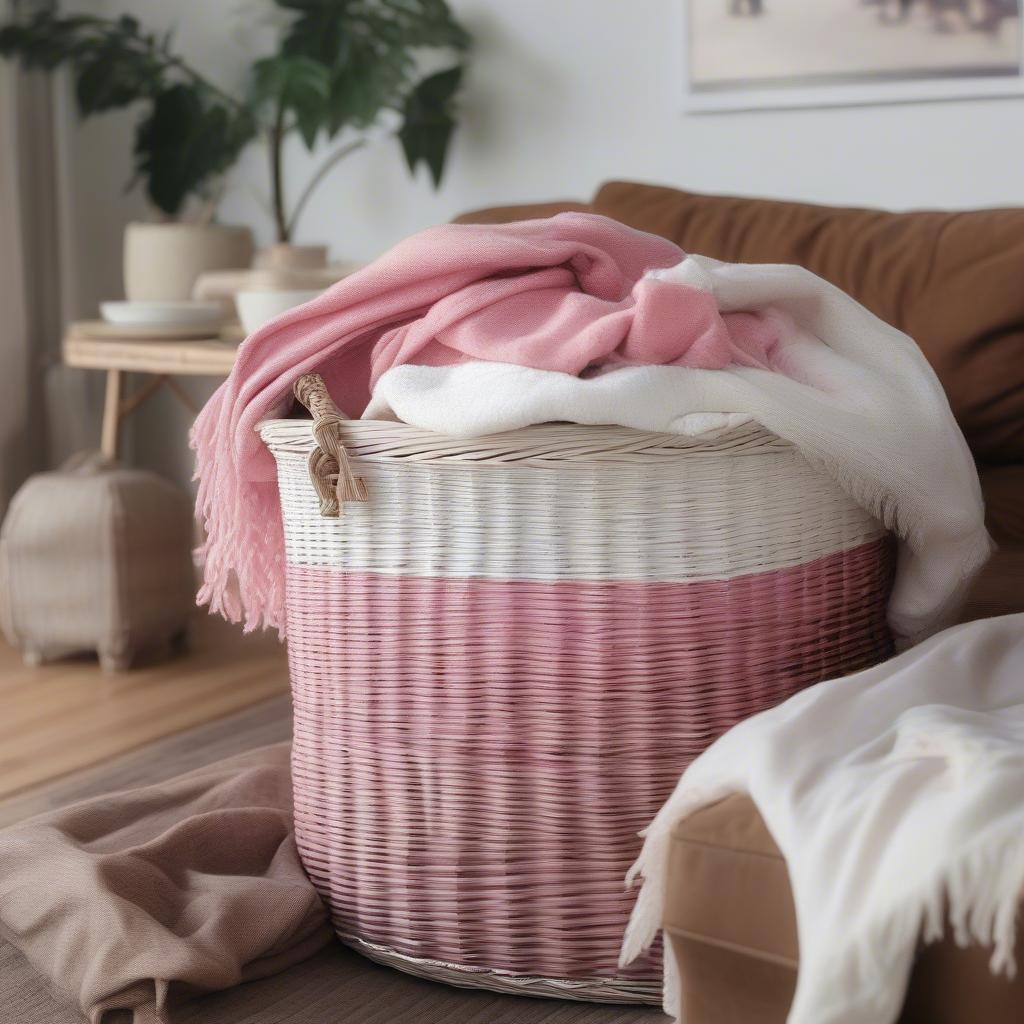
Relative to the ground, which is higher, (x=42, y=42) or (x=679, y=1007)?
(x=42, y=42)

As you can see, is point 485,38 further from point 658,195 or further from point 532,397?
point 532,397

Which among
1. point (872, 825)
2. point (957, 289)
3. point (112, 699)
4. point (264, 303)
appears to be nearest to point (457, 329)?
point (872, 825)

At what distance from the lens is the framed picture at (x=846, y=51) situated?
213 centimetres

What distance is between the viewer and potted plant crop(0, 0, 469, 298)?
2.60 meters

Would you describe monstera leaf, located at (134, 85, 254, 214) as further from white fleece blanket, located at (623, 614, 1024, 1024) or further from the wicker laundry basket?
white fleece blanket, located at (623, 614, 1024, 1024)

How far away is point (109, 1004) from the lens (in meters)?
1.23

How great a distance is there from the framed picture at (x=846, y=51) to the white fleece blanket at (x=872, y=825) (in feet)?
4.46

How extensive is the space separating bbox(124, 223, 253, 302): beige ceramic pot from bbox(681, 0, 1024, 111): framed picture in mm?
925

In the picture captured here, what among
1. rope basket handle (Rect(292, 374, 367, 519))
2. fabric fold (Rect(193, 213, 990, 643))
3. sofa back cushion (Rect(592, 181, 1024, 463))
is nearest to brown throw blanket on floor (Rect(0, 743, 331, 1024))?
fabric fold (Rect(193, 213, 990, 643))

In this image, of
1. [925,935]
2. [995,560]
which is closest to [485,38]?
[995,560]

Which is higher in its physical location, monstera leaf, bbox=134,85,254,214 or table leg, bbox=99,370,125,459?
monstera leaf, bbox=134,85,254,214

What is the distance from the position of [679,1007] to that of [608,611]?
0.31 meters

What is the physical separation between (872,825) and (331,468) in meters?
0.53

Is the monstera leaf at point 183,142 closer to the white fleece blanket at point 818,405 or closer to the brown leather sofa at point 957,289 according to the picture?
the brown leather sofa at point 957,289
